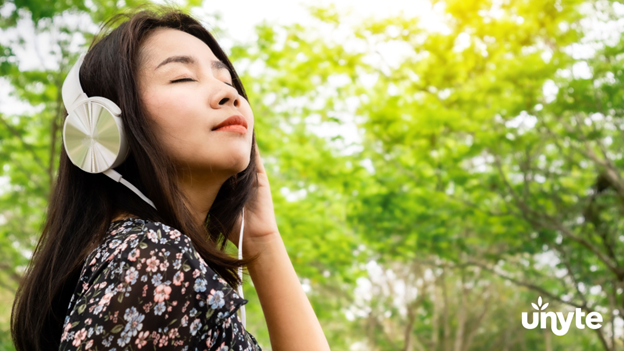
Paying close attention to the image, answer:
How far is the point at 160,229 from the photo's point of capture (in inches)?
34.9

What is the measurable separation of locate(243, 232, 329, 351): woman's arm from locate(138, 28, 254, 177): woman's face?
326mm

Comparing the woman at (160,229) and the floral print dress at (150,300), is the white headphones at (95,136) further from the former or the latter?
the floral print dress at (150,300)

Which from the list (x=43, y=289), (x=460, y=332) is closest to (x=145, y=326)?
(x=43, y=289)

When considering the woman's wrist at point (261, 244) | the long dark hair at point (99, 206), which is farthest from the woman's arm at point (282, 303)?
the long dark hair at point (99, 206)

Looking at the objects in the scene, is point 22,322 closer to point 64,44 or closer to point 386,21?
point 64,44

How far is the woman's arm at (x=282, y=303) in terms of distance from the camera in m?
1.29

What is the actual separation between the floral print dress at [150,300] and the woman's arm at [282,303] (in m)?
0.44

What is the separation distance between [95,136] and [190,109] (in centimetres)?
20

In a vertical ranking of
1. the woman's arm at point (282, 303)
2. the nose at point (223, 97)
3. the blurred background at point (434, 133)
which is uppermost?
the blurred background at point (434, 133)

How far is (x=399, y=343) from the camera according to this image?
49.2 feet

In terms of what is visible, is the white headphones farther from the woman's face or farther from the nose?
the nose

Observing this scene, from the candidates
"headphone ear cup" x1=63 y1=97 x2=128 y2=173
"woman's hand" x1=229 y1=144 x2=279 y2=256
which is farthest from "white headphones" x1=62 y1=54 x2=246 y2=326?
"woman's hand" x1=229 y1=144 x2=279 y2=256

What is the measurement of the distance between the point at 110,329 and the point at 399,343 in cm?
1518

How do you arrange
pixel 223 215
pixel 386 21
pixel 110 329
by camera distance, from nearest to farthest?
pixel 110 329, pixel 223 215, pixel 386 21
